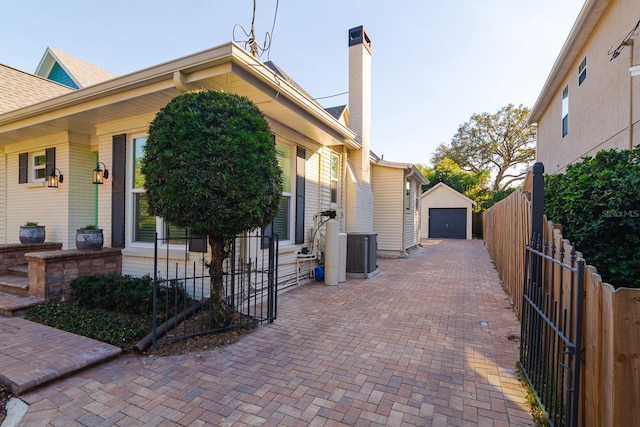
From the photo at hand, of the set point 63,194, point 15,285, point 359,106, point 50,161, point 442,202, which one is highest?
point 359,106

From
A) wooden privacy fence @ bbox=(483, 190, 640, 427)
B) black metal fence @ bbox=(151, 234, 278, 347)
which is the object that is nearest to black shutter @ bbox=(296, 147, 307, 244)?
black metal fence @ bbox=(151, 234, 278, 347)

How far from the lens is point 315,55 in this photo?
354 inches

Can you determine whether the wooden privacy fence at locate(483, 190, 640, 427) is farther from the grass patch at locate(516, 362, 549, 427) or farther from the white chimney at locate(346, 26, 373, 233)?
the white chimney at locate(346, 26, 373, 233)

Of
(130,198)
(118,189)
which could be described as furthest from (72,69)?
(130,198)

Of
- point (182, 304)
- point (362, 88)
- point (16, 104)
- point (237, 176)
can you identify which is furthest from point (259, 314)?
point (16, 104)

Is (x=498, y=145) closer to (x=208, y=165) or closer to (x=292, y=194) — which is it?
(x=292, y=194)

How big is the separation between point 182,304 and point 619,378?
4677 mm

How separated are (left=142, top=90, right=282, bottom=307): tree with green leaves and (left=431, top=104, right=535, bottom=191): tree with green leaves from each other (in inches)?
1264

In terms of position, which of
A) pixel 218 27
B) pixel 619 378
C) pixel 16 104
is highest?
pixel 218 27

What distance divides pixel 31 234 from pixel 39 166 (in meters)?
1.69

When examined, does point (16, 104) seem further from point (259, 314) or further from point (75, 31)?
point (259, 314)

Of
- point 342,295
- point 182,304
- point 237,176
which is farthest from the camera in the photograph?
point 342,295

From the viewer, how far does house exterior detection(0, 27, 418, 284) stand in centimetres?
438

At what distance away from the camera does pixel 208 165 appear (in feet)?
11.2
